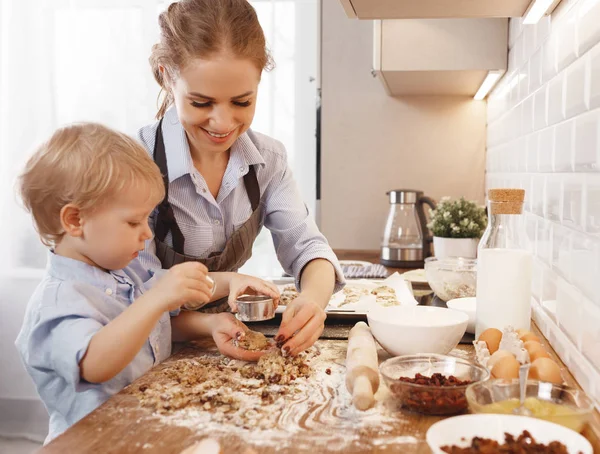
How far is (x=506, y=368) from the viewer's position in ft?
2.98

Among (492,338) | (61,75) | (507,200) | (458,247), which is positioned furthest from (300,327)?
(61,75)

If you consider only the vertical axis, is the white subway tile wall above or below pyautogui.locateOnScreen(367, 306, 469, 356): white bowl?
above

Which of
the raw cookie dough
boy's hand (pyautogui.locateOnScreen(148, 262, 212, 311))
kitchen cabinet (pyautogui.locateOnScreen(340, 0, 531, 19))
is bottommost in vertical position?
the raw cookie dough

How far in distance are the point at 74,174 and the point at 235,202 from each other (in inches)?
20.8

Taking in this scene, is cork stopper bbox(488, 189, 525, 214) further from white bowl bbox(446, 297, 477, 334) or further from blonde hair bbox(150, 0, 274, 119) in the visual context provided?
blonde hair bbox(150, 0, 274, 119)

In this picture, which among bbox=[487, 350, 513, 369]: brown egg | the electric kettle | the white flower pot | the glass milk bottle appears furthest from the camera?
the electric kettle

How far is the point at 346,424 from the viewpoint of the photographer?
85 cm

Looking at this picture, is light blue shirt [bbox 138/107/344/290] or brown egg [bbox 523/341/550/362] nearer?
brown egg [bbox 523/341/550/362]

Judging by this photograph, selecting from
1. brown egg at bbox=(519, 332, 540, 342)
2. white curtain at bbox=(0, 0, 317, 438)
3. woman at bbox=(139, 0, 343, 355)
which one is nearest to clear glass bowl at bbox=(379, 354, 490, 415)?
brown egg at bbox=(519, 332, 540, 342)

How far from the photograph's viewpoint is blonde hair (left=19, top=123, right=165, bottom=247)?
1056 mm

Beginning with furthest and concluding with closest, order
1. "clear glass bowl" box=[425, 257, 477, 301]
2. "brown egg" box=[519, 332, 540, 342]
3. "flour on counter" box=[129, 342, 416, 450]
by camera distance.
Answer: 1. "clear glass bowl" box=[425, 257, 477, 301]
2. "brown egg" box=[519, 332, 540, 342]
3. "flour on counter" box=[129, 342, 416, 450]

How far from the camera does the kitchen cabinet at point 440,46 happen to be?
2041mm

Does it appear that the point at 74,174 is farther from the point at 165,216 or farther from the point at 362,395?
the point at 362,395

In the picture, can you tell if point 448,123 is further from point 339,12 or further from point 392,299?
point 392,299
